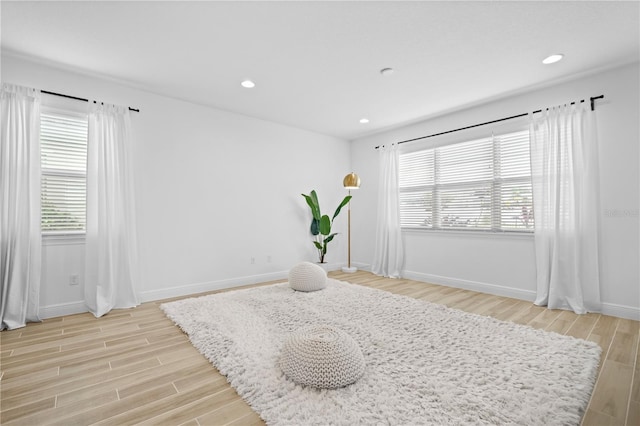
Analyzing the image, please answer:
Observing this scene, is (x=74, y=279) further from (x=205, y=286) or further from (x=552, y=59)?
(x=552, y=59)

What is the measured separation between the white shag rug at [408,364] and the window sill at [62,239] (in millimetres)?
1139

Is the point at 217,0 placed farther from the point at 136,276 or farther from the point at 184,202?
the point at 136,276

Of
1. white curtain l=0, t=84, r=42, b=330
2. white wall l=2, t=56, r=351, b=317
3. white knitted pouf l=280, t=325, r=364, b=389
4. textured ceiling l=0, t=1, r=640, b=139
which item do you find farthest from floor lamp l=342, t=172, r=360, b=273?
white curtain l=0, t=84, r=42, b=330

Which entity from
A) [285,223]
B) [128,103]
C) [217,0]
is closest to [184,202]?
[128,103]

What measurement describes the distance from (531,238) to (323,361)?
3150mm

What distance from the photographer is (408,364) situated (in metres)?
1.86

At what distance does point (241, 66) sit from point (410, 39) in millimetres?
1617

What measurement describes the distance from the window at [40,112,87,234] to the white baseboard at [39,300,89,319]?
74 cm

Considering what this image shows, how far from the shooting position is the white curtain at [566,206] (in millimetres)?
2988

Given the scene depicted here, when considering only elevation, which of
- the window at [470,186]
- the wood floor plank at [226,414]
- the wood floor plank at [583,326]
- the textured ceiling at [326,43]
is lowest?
the wood floor plank at [583,326]

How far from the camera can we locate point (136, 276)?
10.7 ft

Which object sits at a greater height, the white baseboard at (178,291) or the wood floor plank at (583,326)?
the white baseboard at (178,291)

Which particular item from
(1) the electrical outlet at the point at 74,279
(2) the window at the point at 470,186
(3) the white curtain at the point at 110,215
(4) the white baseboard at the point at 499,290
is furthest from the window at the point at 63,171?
(4) the white baseboard at the point at 499,290

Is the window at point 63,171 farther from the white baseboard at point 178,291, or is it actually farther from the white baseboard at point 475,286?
the white baseboard at point 475,286
